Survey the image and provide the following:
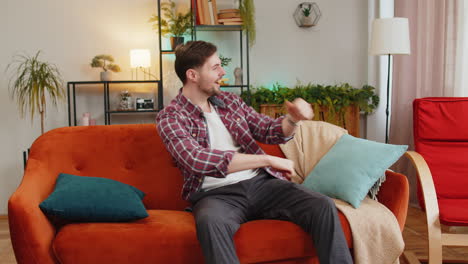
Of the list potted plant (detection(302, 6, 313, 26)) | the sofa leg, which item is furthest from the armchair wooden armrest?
potted plant (detection(302, 6, 313, 26))

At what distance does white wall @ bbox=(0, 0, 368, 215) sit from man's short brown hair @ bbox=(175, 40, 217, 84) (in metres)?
2.22

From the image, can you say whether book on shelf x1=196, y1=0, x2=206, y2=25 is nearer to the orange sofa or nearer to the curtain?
the curtain

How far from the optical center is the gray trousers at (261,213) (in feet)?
5.95

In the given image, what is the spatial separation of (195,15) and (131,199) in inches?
95.7

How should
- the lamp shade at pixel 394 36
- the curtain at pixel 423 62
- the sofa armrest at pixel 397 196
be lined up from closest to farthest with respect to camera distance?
the sofa armrest at pixel 397 196
the curtain at pixel 423 62
the lamp shade at pixel 394 36

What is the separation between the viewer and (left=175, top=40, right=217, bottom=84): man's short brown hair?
2.28 m

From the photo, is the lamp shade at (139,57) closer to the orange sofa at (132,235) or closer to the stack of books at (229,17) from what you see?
the stack of books at (229,17)

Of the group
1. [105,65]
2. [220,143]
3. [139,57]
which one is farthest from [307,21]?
[220,143]

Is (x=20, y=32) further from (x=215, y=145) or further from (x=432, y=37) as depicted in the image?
(x=432, y=37)

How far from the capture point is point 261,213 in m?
2.14

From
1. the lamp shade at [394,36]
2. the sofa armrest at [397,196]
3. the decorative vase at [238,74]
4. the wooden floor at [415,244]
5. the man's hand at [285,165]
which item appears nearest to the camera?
the man's hand at [285,165]

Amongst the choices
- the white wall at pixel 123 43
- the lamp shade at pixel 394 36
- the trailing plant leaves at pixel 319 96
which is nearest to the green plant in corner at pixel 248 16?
the white wall at pixel 123 43

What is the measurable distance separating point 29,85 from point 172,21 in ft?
4.38

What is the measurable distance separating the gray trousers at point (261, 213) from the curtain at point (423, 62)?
1983mm
